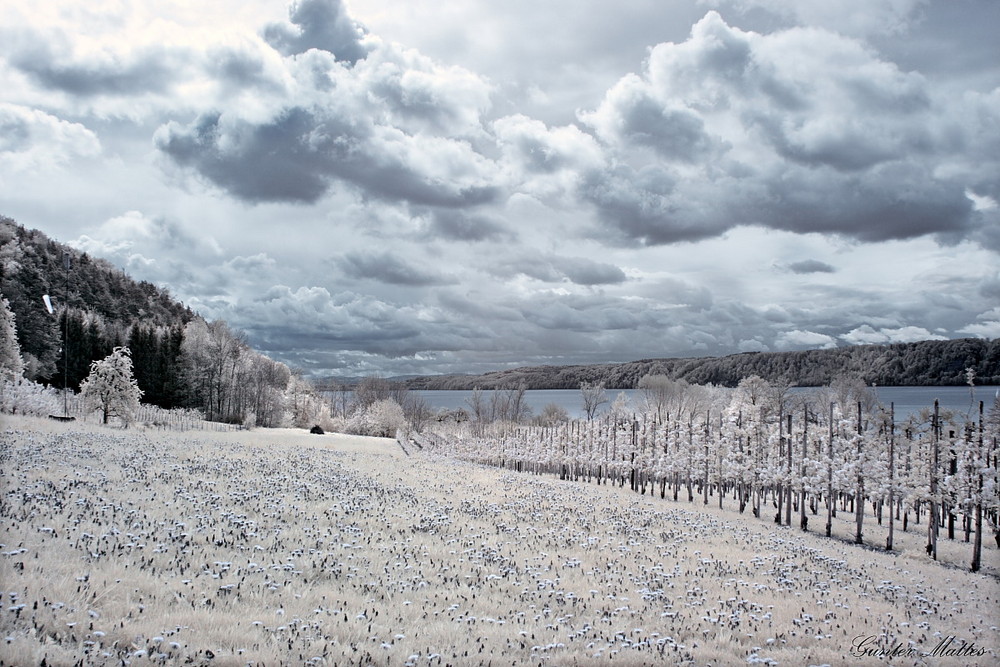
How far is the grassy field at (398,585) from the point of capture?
8398 mm

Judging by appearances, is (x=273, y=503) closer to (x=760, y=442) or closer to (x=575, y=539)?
(x=575, y=539)

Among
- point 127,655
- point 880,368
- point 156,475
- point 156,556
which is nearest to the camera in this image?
point 127,655

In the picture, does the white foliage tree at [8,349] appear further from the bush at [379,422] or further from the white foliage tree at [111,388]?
the bush at [379,422]

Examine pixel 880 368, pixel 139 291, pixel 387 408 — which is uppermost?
pixel 139 291

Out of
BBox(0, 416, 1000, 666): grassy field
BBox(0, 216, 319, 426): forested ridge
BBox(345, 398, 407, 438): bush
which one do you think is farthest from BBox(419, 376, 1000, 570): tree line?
BBox(0, 216, 319, 426): forested ridge

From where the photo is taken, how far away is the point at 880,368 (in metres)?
92.6

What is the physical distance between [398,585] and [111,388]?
140ft

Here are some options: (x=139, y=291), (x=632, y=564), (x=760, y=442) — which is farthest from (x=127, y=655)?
(x=139, y=291)

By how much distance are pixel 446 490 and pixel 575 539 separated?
9.59m

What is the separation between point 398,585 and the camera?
11.8 meters

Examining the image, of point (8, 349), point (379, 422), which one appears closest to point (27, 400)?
point (8, 349)

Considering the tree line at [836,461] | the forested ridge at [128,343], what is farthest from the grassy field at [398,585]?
the forested ridge at [128,343]

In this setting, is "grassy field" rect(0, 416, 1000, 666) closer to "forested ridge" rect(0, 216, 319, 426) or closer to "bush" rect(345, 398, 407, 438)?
"forested ridge" rect(0, 216, 319, 426)

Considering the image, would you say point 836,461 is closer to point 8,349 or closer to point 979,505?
point 979,505
